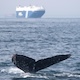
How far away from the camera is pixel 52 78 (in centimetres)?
2064

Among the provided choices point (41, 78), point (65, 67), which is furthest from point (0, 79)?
point (65, 67)

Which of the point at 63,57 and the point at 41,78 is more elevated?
the point at 63,57

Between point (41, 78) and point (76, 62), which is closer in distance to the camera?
point (41, 78)

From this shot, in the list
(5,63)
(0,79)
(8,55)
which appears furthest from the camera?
(8,55)

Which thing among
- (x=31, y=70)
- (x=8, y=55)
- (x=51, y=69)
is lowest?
(x=8, y=55)

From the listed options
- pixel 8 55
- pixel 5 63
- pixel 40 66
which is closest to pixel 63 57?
pixel 40 66

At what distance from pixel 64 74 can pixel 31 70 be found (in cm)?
232

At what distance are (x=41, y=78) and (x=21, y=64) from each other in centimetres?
163

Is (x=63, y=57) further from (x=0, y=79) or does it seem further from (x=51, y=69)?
(x=51, y=69)

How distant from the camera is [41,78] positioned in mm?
20594

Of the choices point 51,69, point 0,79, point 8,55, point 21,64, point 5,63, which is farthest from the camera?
point 8,55

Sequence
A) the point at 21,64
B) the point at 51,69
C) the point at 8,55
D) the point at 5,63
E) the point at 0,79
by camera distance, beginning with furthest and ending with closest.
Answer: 1. the point at 8,55
2. the point at 5,63
3. the point at 51,69
4. the point at 0,79
5. the point at 21,64

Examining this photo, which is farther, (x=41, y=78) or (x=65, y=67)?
(x=65, y=67)

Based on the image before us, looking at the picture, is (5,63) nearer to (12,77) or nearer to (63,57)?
(12,77)
